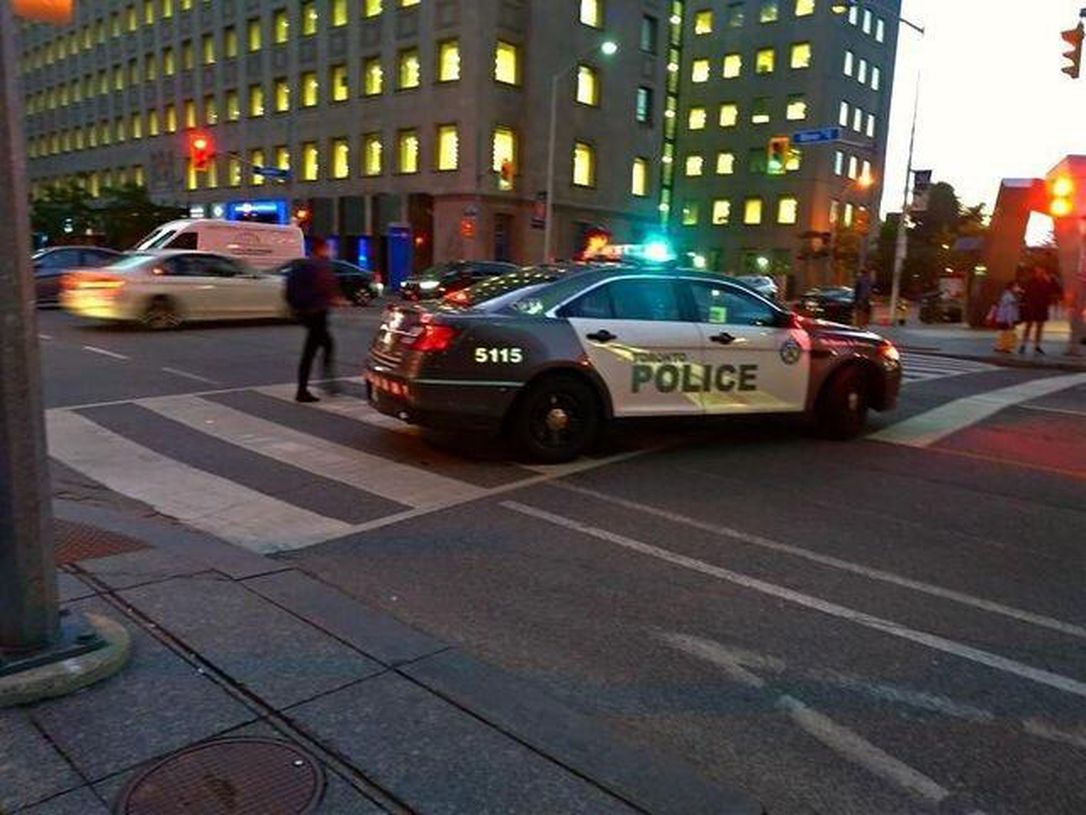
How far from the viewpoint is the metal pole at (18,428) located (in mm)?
3033

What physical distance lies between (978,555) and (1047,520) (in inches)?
48.9

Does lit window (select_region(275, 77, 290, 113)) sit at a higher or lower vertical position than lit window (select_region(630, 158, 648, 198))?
higher

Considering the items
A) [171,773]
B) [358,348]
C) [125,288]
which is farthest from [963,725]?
[125,288]

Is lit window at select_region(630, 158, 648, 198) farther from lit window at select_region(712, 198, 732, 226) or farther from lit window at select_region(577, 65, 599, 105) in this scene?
lit window at select_region(712, 198, 732, 226)

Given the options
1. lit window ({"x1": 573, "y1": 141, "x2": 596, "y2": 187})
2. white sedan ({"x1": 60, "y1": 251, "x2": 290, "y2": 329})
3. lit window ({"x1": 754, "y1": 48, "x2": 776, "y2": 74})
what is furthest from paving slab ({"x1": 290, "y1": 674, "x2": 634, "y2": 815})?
lit window ({"x1": 754, "y1": 48, "x2": 776, "y2": 74})

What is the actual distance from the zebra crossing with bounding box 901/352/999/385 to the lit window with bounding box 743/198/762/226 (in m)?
46.5

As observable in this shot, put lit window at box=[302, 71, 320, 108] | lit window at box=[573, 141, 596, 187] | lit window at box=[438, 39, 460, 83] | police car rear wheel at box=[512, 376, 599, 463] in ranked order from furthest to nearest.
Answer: lit window at box=[302, 71, 320, 108], lit window at box=[573, 141, 596, 187], lit window at box=[438, 39, 460, 83], police car rear wheel at box=[512, 376, 599, 463]

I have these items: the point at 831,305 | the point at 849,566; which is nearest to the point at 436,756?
the point at 849,566

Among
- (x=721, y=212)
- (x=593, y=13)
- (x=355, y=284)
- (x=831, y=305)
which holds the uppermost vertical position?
(x=593, y=13)

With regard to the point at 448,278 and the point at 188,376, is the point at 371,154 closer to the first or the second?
the point at 448,278

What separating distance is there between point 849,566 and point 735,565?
0.69 meters

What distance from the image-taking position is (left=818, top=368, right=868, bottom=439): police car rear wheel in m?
8.89

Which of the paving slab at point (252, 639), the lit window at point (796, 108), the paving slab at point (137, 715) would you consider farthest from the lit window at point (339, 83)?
the paving slab at point (137, 715)

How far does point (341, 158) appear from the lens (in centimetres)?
4566
